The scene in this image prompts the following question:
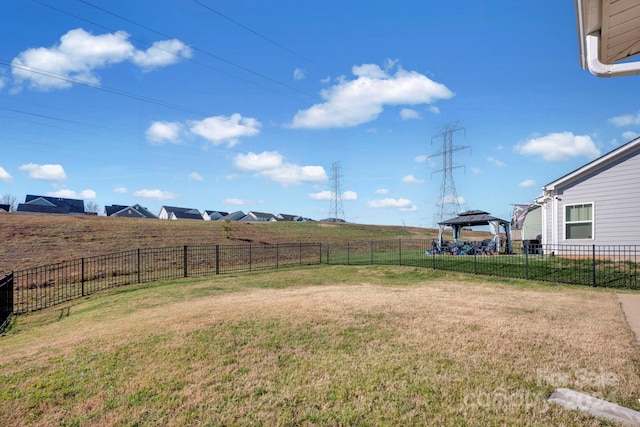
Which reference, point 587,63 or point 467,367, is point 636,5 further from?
point 467,367

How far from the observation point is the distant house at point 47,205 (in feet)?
183

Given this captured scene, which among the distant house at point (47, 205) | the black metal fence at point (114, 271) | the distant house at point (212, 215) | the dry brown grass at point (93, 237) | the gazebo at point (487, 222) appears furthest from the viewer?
the distant house at point (212, 215)

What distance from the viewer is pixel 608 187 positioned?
1356 centimetres

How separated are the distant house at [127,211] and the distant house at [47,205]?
6.86m

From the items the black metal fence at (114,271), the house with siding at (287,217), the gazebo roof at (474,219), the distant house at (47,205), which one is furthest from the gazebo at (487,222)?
the house with siding at (287,217)

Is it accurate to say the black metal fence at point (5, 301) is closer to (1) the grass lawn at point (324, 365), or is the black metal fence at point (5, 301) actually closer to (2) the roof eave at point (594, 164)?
(1) the grass lawn at point (324, 365)

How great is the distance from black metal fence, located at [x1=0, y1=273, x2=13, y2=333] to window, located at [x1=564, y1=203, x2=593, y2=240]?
1881cm

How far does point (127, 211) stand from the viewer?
66188 mm

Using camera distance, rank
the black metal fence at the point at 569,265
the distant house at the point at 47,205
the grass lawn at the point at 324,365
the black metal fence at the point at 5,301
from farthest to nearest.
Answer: the distant house at the point at 47,205, the black metal fence at the point at 569,265, the black metal fence at the point at 5,301, the grass lawn at the point at 324,365

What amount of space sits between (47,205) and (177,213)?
23.6 meters

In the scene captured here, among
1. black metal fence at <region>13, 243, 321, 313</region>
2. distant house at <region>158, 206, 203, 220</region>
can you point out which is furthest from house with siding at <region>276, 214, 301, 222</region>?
black metal fence at <region>13, 243, 321, 313</region>

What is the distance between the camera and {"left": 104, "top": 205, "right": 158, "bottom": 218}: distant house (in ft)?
216

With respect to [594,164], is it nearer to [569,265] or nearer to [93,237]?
[569,265]

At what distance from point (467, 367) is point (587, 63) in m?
3.30
